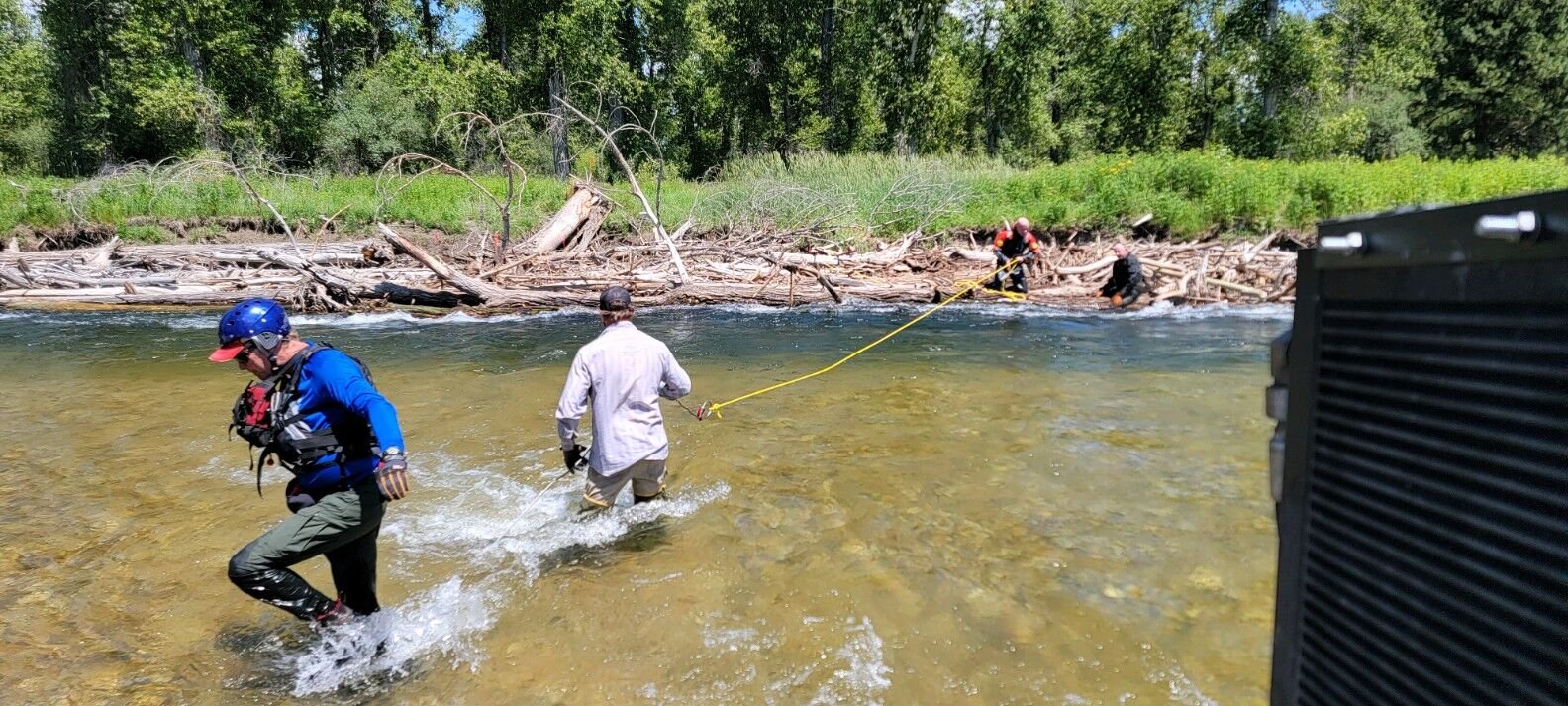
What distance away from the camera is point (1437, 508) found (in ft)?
4.08

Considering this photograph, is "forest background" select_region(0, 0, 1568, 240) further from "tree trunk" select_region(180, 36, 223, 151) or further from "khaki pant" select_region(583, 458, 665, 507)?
"khaki pant" select_region(583, 458, 665, 507)

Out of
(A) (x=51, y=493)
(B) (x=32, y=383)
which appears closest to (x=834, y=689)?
(A) (x=51, y=493)

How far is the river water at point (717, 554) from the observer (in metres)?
3.96

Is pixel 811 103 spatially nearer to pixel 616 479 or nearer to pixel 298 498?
pixel 616 479

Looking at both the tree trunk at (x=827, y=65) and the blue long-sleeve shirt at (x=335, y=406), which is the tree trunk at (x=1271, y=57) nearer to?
the tree trunk at (x=827, y=65)

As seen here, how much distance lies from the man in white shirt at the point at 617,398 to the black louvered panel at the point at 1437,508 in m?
4.10

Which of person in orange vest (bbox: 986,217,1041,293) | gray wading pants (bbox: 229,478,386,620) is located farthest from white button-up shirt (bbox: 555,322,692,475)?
person in orange vest (bbox: 986,217,1041,293)

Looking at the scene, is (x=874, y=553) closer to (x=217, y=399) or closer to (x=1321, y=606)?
(x=1321, y=606)

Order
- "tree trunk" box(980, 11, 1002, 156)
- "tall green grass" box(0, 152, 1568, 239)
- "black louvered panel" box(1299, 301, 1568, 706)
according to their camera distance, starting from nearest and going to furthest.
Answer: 1. "black louvered panel" box(1299, 301, 1568, 706)
2. "tall green grass" box(0, 152, 1568, 239)
3. "tree trunk" box(980, 11, 1002, 156)

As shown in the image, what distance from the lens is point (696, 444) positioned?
7.72 metres

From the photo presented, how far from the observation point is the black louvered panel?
108 cm

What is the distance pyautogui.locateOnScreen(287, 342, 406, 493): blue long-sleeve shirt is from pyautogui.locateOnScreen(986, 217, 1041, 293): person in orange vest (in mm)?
14145

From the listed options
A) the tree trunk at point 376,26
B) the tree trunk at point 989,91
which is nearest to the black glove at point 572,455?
the tree trunk at point 989,91

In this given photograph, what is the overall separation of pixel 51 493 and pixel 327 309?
9.92 metres
